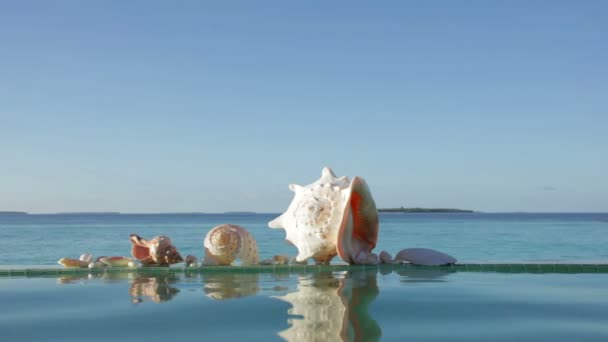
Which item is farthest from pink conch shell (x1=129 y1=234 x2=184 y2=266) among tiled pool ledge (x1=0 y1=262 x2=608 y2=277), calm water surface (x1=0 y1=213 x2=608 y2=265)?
calm water surface (x1=0 y1=213 x2=608 y2=265)

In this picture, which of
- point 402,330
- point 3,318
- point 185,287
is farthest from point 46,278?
point 402,330

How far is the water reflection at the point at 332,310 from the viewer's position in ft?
10.7

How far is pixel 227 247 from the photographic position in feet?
23.6

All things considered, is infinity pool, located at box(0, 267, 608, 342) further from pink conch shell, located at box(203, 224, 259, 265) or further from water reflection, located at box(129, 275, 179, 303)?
pink conch shell, located at box(203, 224, 259, 265)

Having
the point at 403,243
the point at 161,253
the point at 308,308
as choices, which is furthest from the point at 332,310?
the point at 403,243

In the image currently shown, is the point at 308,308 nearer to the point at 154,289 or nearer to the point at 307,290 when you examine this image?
the point at 307,290

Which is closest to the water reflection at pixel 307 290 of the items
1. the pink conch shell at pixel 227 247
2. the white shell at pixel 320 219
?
the pink conch shell at pixel 227 247

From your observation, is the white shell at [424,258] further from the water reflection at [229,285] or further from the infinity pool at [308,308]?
the water reflection at [229,285]

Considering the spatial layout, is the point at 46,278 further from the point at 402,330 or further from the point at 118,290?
the point at 402,330

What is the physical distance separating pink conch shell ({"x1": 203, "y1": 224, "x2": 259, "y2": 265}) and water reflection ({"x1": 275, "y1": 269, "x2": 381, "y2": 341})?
53.5 inches

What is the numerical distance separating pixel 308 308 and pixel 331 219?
323cm

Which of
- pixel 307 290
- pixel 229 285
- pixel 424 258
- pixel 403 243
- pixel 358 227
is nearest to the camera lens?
pixel 307 290

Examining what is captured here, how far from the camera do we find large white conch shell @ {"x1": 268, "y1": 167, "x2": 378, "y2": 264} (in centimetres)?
728

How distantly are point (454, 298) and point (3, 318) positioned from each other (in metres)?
3.17
